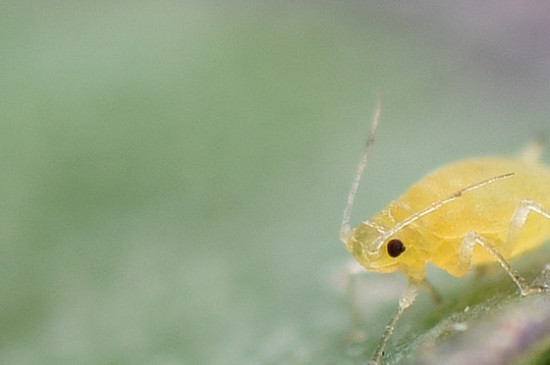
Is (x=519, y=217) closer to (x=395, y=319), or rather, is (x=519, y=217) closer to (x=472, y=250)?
(x=472, y=250)

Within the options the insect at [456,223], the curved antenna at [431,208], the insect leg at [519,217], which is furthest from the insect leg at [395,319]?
the insect leg at [519,217]

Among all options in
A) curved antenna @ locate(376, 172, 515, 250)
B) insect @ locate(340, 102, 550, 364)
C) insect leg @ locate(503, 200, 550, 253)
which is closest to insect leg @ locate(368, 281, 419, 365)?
insect @ locate(340, 102, 550, 364)

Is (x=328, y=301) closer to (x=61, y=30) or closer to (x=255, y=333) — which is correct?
(x=255, y=333)

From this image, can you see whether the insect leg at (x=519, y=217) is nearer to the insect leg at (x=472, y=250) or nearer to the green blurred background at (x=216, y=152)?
the insect leg at (x=472, y=250)

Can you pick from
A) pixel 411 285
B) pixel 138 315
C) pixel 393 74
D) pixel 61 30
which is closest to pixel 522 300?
pixel 411 285

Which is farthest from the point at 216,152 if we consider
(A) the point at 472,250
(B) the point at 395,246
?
(A) the point at 472,250

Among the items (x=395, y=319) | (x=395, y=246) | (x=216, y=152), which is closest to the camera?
(x=395, y=319)
